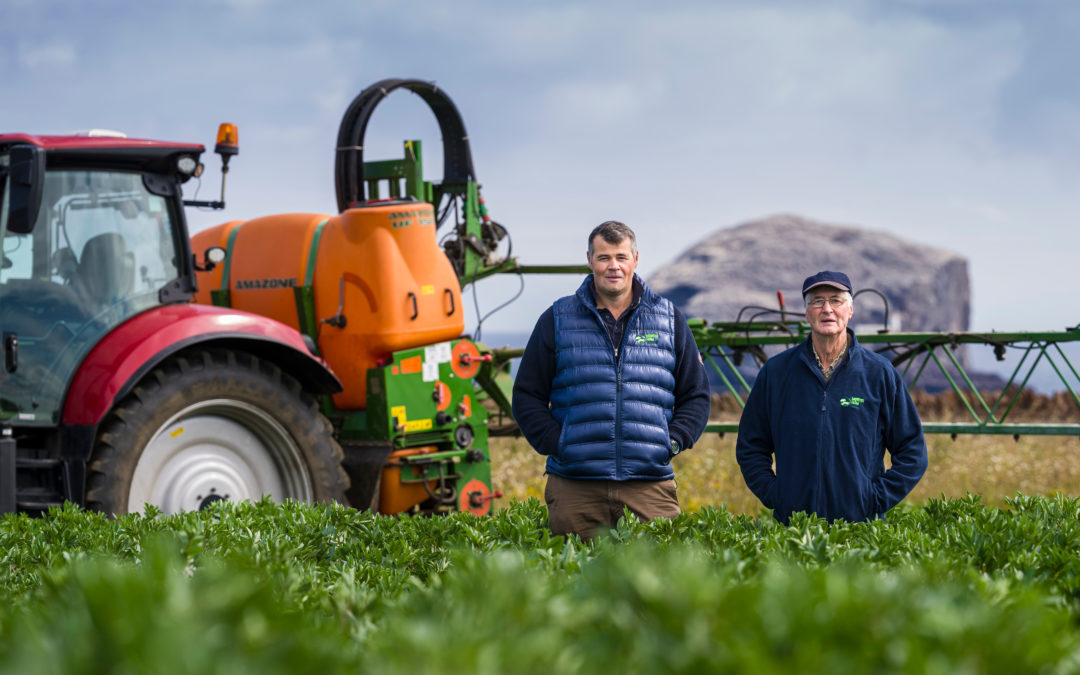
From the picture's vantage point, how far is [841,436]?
4223mm

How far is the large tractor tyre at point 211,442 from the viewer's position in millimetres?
5863

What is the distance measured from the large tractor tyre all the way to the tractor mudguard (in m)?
0.13

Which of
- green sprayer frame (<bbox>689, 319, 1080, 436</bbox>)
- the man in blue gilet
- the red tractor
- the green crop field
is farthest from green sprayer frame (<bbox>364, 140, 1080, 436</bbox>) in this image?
the green crop field

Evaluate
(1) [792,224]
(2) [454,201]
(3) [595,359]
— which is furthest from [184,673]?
(1) [792,224]

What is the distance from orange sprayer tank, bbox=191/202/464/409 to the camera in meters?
7.71

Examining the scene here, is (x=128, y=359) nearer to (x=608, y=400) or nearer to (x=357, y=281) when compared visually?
(x=357, y=281)

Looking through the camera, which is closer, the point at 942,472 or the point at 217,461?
Answer: the point at 217,461

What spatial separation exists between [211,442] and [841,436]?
391 centimetres

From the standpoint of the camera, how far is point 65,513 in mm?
4922

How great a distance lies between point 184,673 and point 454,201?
787 centimetres

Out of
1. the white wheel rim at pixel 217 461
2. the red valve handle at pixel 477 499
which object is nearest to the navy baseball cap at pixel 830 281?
the white wheel rim at pixel 217 461

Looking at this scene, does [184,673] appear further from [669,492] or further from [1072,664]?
[669,492]

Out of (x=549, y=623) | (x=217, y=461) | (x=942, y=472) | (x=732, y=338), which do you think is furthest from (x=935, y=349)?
(x=549, y=623)

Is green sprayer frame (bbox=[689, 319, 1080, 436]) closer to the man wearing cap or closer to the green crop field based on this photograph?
the man wearing cap
